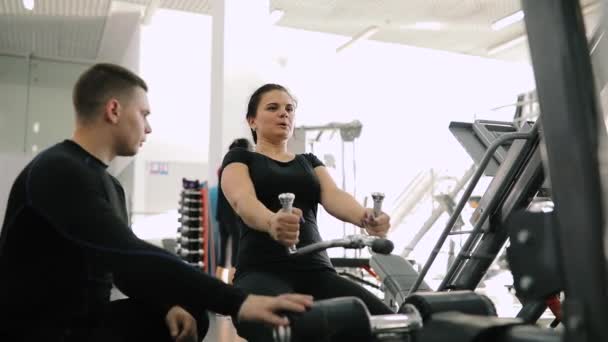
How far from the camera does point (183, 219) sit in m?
4.30

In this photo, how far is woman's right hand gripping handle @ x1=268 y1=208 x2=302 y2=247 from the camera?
1245mm

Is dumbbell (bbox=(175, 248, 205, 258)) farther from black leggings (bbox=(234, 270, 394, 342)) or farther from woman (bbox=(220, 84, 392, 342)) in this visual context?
black leggings (bbox=(234, 270, 394, 342))

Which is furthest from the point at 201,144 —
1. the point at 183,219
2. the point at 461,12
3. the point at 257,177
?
the point at 257,177

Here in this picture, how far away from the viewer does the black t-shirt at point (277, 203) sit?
158 cm

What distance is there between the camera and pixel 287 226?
1263 mm

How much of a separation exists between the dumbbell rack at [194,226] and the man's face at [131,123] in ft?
9.30

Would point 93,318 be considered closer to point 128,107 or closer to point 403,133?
point 128,107

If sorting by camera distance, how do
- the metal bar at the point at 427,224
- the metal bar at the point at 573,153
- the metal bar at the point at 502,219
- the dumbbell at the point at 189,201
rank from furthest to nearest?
1. the metal bar at the point at 427,224
2. the dumbbell at the point at 189,201
3. the metal bar at the point at 502,219
4. the metal bar at the point at 573,153

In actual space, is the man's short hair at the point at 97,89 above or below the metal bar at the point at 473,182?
above

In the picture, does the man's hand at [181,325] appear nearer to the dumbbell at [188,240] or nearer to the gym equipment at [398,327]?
the gym equipment at [398,327]

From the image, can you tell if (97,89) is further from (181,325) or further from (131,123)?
(181,325)

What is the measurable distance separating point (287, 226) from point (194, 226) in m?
3.16

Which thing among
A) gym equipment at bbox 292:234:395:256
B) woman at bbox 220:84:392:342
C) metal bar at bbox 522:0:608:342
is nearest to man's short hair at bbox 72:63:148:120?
woman at bbox 220:84:392:342

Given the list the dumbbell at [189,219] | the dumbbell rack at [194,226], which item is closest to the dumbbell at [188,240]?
the dumbbell rack at [194,226]
